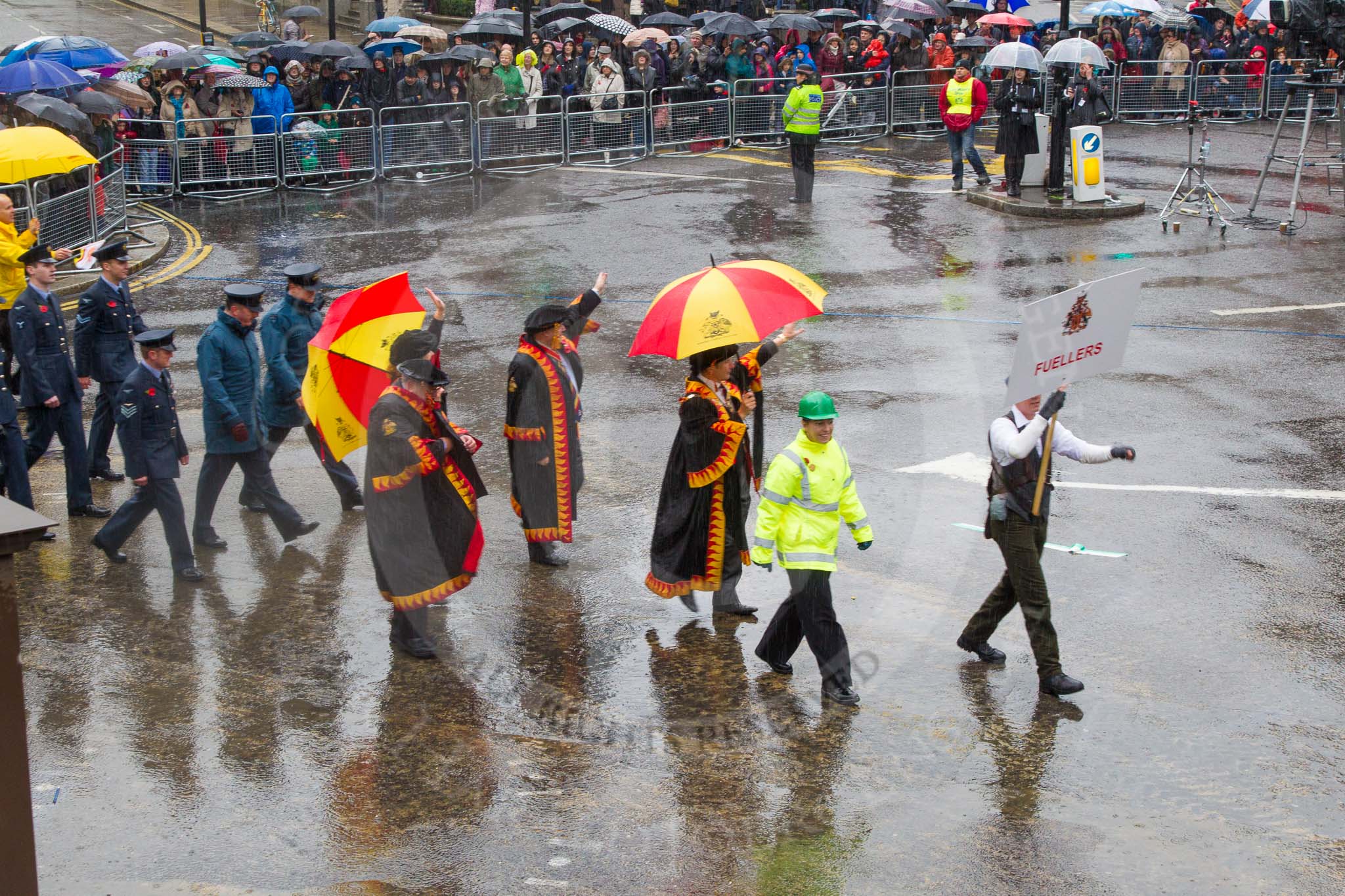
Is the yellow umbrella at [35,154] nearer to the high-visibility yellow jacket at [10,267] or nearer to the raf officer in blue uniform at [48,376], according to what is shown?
the high-visibility yellow jacket at [10,267]

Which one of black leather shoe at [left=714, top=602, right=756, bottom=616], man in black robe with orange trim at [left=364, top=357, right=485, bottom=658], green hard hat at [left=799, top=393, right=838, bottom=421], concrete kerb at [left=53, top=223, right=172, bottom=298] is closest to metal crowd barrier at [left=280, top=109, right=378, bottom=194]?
concrete kerb at [left=53, top=223, right=172, bottom=298]

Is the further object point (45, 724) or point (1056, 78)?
point (1056, 78)

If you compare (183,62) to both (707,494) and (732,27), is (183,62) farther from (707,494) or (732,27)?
(707,494)

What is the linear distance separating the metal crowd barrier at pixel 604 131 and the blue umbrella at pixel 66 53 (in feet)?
25.0

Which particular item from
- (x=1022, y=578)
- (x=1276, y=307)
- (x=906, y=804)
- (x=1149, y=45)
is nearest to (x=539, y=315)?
(x=1022, y=578)

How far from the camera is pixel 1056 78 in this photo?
20656 millimetres

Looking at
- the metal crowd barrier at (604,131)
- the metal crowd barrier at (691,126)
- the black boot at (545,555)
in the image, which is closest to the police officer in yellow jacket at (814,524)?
the black boot at (545,555)

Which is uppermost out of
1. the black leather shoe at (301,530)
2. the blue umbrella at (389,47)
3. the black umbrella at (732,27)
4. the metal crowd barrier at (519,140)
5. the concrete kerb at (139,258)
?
the black umbrella at (732,27)

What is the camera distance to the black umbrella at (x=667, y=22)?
28.7 m

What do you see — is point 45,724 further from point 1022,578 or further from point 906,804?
point 1022,578

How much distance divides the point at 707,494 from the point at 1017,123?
13882 millimetres

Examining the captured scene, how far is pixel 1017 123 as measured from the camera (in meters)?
20.5

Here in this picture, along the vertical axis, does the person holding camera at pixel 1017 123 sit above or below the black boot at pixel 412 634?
above

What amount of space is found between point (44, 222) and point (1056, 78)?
44.1ft
